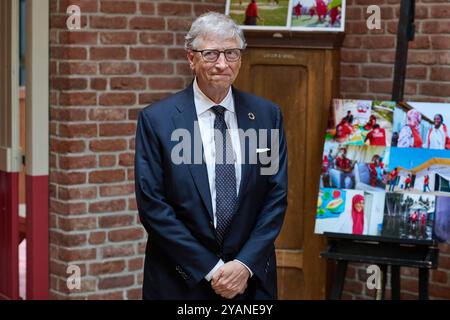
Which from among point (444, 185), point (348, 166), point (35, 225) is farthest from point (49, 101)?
point (444, 185)

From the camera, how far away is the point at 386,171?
4.78 m

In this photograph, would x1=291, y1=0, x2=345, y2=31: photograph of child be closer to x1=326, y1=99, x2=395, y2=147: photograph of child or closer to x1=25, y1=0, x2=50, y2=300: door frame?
x1=326, y1=99, x2=395, y2=147: photograph of child

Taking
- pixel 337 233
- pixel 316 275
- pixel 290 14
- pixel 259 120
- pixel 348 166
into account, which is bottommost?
pixel 316 275

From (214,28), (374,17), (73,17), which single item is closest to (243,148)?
(214,28)

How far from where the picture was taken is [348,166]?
4.88 m

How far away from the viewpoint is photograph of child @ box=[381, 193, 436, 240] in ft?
15.2

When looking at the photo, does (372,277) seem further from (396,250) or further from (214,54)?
(214,54)

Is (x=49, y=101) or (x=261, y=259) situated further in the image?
(x=49, y=101)

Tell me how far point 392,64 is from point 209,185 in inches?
97.1

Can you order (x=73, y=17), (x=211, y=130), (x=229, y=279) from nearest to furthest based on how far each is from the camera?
(x=229, y=279) → (x=211, y=130) → (x=73, y=17)

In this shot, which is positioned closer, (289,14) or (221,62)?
(221,62)
